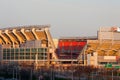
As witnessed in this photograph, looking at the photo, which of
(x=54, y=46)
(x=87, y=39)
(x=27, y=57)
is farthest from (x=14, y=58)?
(x=87, y=39)

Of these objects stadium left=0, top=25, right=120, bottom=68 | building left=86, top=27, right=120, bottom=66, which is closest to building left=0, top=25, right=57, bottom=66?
stadium left=0, top=25, right=120, bottom=68

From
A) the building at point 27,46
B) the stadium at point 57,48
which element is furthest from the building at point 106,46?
the building at point 27,46

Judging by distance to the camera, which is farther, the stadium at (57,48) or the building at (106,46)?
the building at (106,46)

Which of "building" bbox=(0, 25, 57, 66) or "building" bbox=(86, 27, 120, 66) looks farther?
"building" bbox=(86, 27, 120, 66)

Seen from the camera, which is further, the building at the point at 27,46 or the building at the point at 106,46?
the building at the point at 106,46

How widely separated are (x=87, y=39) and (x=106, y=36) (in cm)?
527

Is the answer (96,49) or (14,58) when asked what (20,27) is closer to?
(14,58)

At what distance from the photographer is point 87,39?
271 ft

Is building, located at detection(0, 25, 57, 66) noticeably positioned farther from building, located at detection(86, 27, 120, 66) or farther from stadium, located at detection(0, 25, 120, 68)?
building, located at detection(86, 27, 120, 66)

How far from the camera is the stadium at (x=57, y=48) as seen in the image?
77.2 metres

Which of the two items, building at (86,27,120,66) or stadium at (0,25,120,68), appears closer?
stadium at (0,25,120,68)

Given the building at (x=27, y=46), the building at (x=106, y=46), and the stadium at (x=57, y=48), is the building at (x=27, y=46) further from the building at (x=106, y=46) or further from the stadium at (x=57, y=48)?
the building at (x=106, y=46)

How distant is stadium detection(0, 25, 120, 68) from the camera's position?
7725 cm

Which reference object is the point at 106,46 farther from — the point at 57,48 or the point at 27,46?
the point at 27,46
